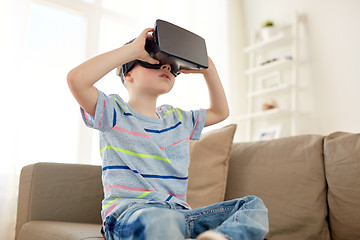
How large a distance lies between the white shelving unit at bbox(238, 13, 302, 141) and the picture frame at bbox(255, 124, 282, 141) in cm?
7

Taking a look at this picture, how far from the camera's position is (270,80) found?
3.23 m

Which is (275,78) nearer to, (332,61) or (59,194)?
(332,61)

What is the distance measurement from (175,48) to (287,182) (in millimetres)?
709

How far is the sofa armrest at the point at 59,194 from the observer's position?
140cm

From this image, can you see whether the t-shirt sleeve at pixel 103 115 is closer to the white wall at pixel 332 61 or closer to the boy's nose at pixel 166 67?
the boy's nose at pixel 166 67

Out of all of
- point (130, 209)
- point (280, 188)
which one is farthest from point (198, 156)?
point (130, 209)

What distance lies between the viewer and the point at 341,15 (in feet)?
9.04

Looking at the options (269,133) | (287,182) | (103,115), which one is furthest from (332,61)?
(103,115)

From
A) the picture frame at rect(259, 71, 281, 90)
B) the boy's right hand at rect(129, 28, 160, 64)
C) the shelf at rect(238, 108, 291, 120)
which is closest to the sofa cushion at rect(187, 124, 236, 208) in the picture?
the boy's right hand at rect(129, 28, 160, 64)

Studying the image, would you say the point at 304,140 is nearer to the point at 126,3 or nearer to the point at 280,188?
the point at 280,188

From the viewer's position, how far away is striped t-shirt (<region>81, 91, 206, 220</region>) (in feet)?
3.23

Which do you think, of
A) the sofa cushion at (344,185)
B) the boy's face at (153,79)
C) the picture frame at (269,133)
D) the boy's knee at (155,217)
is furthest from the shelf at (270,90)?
the boy's knee at (155,217)

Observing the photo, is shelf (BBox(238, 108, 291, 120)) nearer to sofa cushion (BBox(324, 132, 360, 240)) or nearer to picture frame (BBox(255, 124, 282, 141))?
picture frame (BBox(255, 124, 282, 141))

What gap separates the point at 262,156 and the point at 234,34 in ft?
7.27
